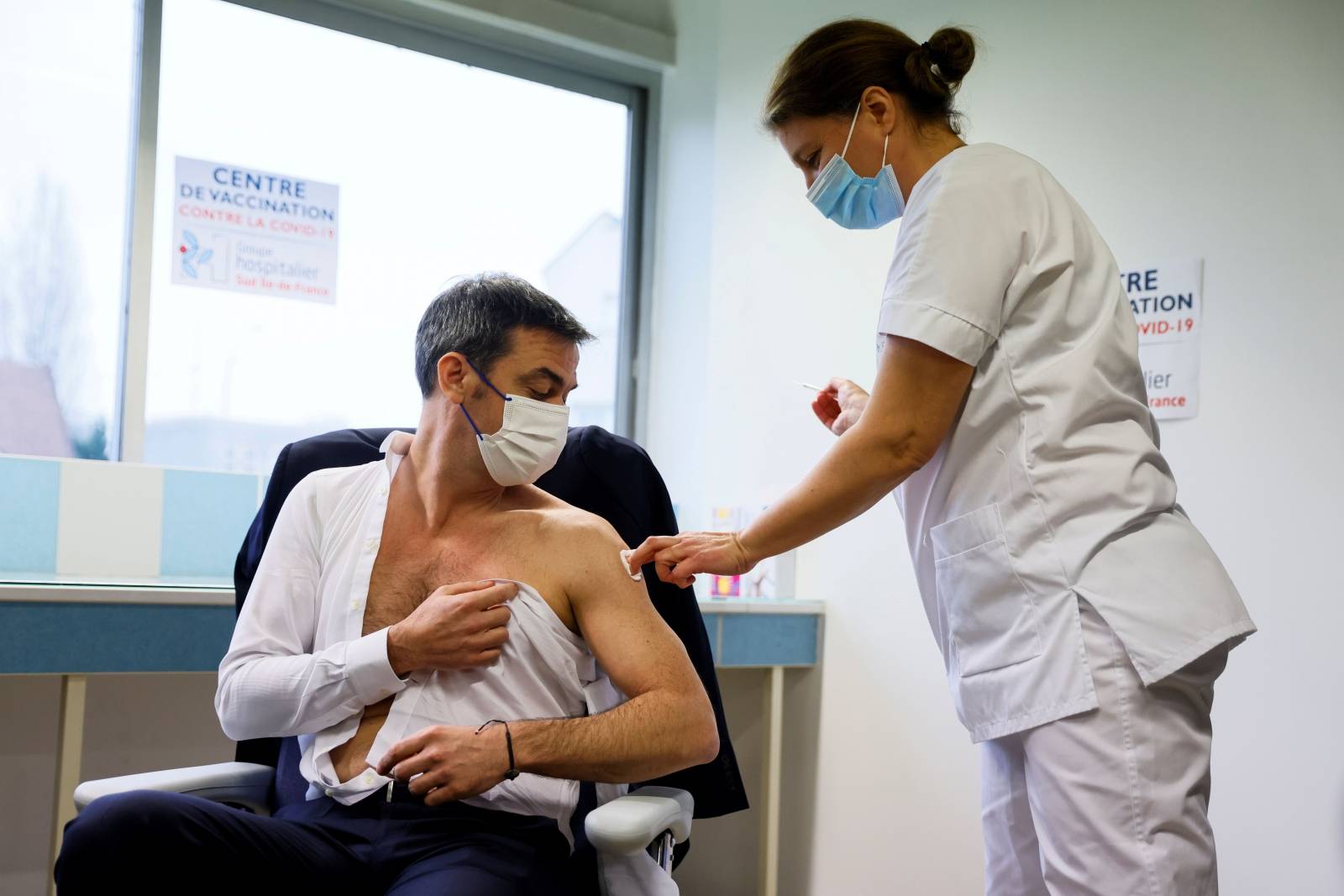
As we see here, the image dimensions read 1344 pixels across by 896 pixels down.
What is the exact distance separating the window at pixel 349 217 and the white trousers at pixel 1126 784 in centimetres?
227

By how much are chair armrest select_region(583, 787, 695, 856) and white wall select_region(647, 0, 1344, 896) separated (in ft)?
4.48

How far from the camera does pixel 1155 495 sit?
1.37m

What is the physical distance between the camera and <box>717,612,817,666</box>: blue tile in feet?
9.61

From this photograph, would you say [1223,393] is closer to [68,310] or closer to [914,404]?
[914,404]

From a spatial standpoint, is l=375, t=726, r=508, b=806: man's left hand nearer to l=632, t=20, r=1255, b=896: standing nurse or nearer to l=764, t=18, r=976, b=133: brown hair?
l=632, t=20, r=1255, b=896: standing nurse

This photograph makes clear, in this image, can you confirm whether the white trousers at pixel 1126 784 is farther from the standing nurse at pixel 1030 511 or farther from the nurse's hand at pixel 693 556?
the nurse's hand at pixel 693 556

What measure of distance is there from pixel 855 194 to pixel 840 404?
0.34 m

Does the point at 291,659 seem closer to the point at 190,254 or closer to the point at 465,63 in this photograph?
the point at 190,254

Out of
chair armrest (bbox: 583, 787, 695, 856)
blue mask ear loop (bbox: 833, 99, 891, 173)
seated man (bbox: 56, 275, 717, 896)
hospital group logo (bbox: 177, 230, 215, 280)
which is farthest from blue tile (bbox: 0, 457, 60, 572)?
blue mask ear loop (bbox: 833, 99, 891, 173)

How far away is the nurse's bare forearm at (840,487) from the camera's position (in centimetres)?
142

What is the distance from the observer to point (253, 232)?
3.28 m

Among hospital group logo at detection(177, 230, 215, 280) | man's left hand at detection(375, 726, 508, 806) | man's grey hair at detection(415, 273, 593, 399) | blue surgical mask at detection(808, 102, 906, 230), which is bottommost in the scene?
man's left hand at detection(375, 726, 508, 806)

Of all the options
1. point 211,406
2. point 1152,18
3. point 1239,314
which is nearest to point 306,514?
point 211,406

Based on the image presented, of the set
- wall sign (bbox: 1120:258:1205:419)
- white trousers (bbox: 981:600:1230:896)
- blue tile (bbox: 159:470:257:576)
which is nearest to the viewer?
white trousers (bbox: 981:600:1230:896)
